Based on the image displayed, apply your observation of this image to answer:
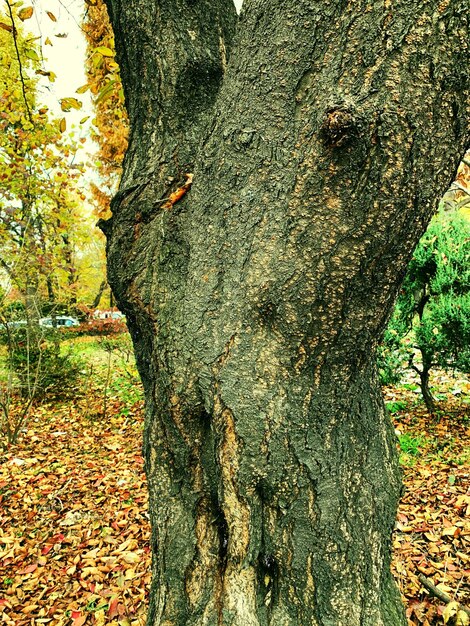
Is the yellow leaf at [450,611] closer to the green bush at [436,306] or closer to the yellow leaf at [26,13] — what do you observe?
the green bush at [436,306]

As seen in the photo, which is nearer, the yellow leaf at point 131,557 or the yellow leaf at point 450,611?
the yellow leaf at point 450,611

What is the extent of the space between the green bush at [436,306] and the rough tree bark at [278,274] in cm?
357

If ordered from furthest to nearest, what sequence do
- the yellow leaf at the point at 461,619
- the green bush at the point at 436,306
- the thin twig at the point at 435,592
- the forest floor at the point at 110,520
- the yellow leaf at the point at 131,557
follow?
the green bush at the point at 436,306, the yellow leaf at the point at 131,557, the forest floor at the point at 110,520, the thin twig at the point at 435,592, the yellow leaf at the point at 461,619

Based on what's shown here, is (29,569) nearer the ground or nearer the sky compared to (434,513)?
nearer the ground

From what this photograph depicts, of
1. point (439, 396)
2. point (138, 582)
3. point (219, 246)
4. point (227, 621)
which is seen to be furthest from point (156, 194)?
point (439, 396)

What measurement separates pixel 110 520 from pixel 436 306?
378 cm

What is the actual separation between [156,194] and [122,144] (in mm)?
12781

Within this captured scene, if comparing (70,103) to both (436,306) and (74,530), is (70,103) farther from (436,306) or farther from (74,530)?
(436,306)

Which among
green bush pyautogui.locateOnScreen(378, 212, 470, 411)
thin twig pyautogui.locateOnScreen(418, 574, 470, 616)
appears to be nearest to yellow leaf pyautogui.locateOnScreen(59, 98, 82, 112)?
thin twig pyautogui.locateOnScreen(418, 574, 470, 616)

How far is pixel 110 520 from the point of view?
3.69m

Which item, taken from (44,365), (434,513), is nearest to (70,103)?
(434,513)

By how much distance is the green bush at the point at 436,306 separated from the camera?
4.88 m

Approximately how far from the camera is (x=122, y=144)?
1337 cm

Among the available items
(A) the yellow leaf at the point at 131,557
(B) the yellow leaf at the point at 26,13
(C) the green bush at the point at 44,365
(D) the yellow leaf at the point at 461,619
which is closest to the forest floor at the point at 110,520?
(A) the yellow leaf at the point at 131,557
